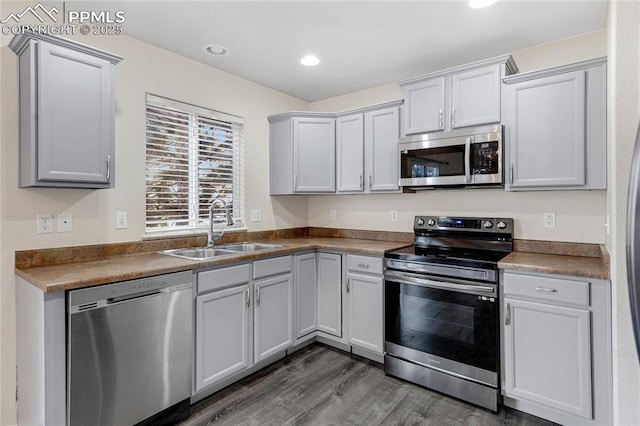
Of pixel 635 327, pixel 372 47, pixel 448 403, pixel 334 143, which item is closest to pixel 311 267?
pixel 334 143

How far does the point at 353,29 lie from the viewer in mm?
2428

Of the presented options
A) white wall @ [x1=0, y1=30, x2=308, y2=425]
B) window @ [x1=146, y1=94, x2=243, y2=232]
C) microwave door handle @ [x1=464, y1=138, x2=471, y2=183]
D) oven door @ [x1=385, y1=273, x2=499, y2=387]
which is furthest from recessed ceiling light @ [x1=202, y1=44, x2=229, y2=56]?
oven door @ [x1=385, y1=273, x2=499, y2=387]

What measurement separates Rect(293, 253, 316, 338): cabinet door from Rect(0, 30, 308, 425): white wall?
28.2 inches

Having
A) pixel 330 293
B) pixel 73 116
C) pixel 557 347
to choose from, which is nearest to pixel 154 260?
pixel 73 116

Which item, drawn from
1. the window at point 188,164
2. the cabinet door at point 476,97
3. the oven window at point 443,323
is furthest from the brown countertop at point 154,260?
the cabinet door at point 476,97

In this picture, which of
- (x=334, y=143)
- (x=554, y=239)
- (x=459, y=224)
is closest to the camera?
(x=554, y=239)

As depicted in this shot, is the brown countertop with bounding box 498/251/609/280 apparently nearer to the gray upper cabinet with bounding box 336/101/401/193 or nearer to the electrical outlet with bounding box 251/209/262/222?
the gray upper cabinet with bounding box 336/101/401/193

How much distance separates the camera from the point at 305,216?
411 cm

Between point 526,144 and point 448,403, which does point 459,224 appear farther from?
point 448,403

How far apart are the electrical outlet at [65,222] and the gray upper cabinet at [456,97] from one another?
2.57m

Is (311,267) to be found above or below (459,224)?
below

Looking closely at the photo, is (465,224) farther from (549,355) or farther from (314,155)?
(314,155)

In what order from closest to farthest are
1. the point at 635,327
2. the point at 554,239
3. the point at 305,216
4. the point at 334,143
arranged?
the point at 635,327 < the point at 554,239 < the point at 334,143 < the point at 305,216

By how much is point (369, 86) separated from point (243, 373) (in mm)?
2952
